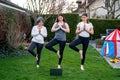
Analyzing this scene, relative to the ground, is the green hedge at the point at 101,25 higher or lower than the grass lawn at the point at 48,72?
lower

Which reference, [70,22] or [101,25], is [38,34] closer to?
[70,22]

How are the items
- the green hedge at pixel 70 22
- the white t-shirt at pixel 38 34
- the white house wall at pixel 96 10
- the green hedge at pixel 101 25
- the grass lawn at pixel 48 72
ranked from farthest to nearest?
the white house wall at pixel 96 10, the green hedge at pixel 101 25, the green hedge at pixel 70 22, the white t-shirt at pixel 38 34, the grass lawn at pixel 48 72

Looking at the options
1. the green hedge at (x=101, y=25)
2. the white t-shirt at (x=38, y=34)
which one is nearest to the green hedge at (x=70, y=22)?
the green hedge at (x=101, y=25)

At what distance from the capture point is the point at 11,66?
33.2 feet

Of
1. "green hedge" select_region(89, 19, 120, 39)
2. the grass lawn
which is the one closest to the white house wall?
"green hedge" select_region(89, 19, 120, 39)

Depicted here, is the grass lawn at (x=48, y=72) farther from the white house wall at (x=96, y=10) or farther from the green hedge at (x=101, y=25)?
the white house wall at (x=96, y=10)

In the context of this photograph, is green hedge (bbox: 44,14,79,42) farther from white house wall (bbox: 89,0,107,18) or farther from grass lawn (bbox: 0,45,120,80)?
white house wall (bbox: 89,0,107,18)

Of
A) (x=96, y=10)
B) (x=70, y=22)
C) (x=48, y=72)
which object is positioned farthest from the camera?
(x=96, y=10)

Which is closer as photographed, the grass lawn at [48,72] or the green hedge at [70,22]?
the grass lawn at [48,72]

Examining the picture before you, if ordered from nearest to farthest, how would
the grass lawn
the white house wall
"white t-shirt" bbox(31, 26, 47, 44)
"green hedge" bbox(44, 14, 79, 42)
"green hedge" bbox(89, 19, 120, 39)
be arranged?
1. the grass lawn
2. "white t-shirt" bbox(31, 26, 47, 44)
3. "green hedge" bbox(44, 14, 79, 42)
4. "green hedge" bbox(89, 19, 120, 39)
5. the white house wall

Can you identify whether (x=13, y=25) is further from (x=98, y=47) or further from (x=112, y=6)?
(x=112, y=6)

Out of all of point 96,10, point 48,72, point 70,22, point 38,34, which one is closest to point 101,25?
point 70,22

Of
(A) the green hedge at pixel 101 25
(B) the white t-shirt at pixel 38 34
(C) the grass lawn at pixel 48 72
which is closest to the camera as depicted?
(C) the grass lawn at pixel 48 72

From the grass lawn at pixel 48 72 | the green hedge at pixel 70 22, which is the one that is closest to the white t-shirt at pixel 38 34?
the grass lawn at pixel 48 72
